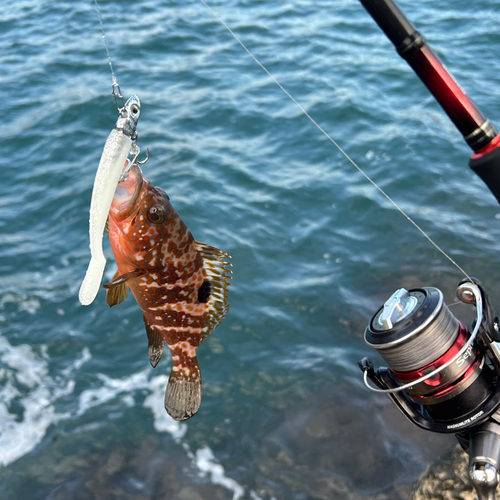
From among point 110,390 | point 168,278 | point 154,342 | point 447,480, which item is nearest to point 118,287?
point 168,278

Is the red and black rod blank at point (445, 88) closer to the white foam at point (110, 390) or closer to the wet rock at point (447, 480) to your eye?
the wet rock at point (447, 480)

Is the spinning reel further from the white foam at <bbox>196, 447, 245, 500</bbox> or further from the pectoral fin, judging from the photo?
the white foam at <bbox>196, 447, 245, 500</bbox>

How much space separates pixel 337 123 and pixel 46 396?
5.80 metres

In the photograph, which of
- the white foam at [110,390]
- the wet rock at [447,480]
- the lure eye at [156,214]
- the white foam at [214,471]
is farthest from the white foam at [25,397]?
the lure eye at [156,214]

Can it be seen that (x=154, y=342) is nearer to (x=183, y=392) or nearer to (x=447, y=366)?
(x=183, y=392)

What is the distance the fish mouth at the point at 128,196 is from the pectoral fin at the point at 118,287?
0.25m

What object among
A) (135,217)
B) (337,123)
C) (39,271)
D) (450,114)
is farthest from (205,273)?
(337,123)

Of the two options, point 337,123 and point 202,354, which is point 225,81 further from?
point 202,354

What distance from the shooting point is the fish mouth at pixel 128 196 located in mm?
2275

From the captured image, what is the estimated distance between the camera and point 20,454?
17.7ft

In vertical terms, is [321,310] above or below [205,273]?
below

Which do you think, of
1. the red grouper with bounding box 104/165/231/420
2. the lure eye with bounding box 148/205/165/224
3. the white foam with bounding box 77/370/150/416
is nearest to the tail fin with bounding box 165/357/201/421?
the red grouper with bounding box 104/165/231/420

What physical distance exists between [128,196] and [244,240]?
488 centimetres

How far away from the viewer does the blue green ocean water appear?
17.3ft
